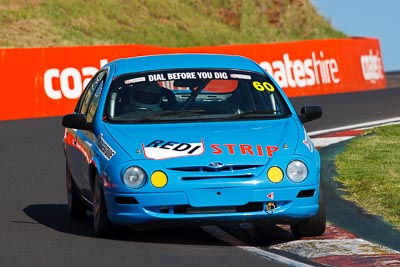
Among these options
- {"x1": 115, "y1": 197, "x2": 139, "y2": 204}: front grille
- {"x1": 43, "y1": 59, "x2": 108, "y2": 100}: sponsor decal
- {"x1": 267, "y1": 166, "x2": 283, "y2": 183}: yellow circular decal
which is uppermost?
{"x1": 43, "y1": 59, "x2": 108, "y2": 100}: sponsor decal

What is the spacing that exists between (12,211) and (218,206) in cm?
310

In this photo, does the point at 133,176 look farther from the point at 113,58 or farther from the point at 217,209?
the point at 113,58

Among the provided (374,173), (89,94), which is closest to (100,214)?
(89,94)

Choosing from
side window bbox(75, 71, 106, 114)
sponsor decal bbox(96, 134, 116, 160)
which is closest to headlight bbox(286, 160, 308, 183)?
sponsor decal bbox(96, 134, 116, 160)

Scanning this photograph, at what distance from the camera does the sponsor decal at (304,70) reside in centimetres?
3228

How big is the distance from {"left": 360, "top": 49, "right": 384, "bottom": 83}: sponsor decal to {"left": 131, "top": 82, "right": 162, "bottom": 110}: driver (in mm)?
26568

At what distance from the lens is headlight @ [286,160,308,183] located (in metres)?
9.52

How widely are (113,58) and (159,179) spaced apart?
19.1 meters

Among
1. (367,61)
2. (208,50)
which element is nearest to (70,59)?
(208,50)

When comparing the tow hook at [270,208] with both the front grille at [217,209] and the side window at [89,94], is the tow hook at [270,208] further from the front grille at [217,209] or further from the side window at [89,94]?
the side window at [89,94]

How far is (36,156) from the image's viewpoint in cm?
1759

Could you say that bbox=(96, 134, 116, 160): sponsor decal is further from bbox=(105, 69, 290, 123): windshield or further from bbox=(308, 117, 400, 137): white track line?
bbox=(308, 117, 400, 137): white track line

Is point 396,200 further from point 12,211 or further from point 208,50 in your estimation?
point 208,50

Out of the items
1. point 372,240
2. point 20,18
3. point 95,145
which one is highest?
point 20,18
